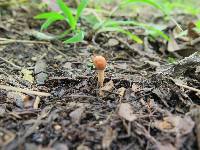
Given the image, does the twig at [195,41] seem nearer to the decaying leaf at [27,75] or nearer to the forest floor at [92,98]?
the forest floor at [92,98]

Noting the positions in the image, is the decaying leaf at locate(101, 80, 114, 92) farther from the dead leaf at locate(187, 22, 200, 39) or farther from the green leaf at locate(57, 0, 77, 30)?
the dead leaf at locate(187, 22, 200, 39)

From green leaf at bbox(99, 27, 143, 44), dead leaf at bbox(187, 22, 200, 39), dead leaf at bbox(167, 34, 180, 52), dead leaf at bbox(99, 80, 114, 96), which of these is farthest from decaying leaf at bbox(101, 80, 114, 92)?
dead leaf at bbox(187, 22, 200, 39)

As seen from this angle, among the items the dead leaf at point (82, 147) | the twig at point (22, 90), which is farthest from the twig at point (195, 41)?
the dead leaf at point (82, 147)

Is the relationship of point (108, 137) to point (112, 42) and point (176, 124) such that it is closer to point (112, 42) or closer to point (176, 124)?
point (176, 124)

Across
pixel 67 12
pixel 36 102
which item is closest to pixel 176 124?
pixel 36 102

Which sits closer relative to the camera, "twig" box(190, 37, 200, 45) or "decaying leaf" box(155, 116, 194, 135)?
"decaying leaf" box(155, 116, 194, 135)

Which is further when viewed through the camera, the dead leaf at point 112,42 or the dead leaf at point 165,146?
the dead leaf at point 112,42

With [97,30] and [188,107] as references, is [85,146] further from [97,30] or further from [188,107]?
[97,30]

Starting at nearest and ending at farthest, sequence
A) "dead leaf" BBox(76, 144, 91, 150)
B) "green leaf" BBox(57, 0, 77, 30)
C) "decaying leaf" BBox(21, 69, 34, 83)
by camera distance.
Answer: "dead leaf" BBox(76, 144, 91, 150)
"decaying leaf" BBox(21, 69, 34, 83)
"green leaf" BBox(57, 0, 77, 30)
